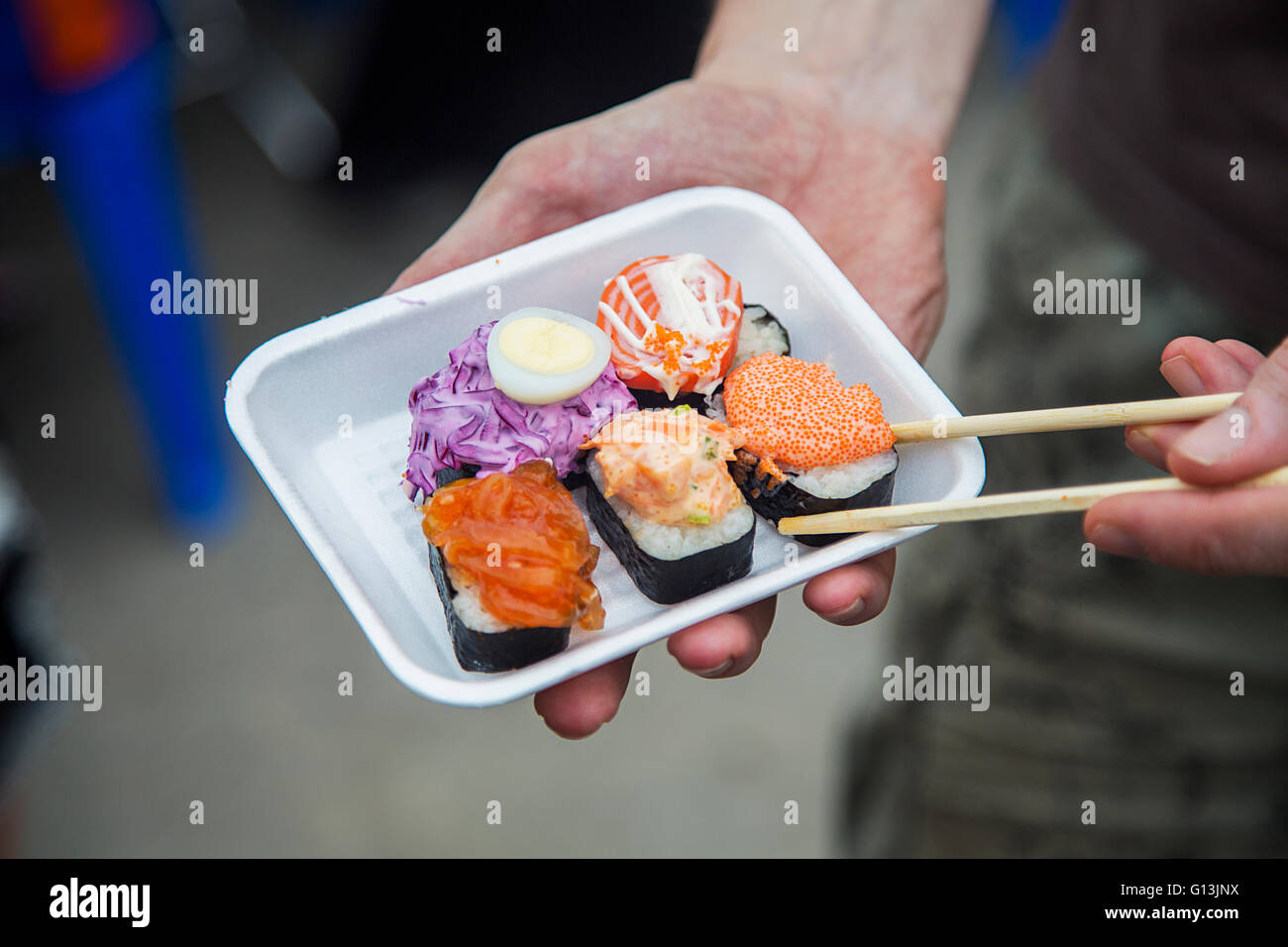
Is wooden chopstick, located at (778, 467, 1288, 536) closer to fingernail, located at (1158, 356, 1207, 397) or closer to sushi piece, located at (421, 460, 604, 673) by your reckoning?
fingernail, located at (1158, 356, 1207, 397)

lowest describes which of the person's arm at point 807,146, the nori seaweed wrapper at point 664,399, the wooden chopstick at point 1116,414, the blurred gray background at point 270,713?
the blurred gray background at point 270,713

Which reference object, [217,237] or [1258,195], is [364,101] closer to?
[217,237]

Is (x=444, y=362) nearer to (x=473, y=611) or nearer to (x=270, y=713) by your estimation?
(x=473, y=611)

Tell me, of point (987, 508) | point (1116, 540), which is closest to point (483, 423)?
point (987, 508)

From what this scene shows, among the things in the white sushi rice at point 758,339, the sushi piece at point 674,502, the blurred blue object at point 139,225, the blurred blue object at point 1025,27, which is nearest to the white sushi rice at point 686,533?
the sushi piece at point 674,502

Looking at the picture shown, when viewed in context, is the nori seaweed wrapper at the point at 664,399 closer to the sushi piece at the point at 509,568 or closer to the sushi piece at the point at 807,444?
the sushi piece at the point at 807,444

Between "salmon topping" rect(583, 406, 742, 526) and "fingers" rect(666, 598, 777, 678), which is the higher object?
"salmon topping" rect(583, 406, 742, 526)

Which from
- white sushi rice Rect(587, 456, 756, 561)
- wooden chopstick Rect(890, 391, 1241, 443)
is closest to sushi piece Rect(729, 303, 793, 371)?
white sushi rice Rect(587, 456, 756, 561)
